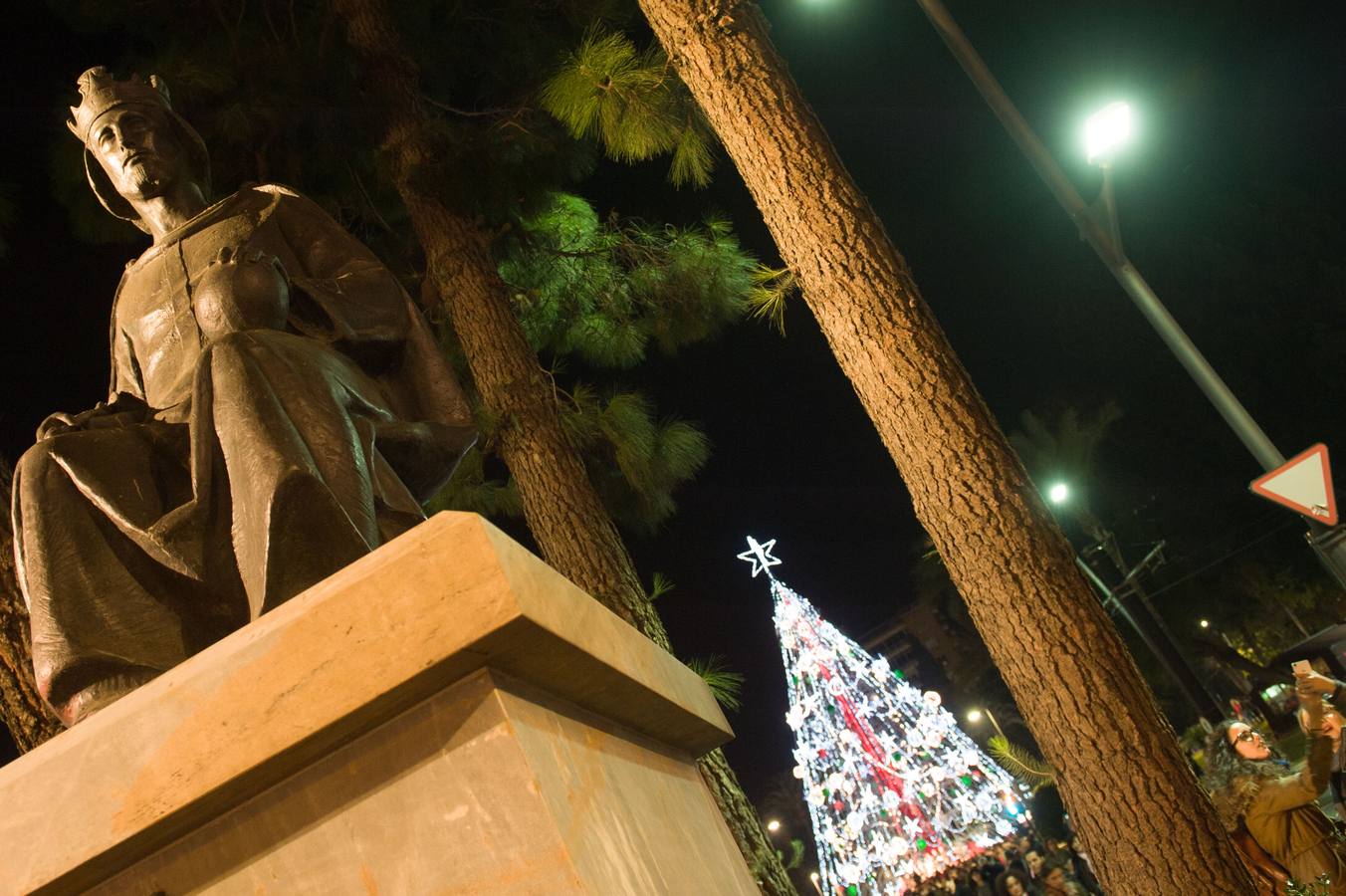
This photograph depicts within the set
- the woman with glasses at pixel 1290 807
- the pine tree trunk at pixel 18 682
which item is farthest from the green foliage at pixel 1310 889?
the pine tree trunk at pixel 18 682

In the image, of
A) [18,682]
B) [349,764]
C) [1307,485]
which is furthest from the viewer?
[1307,485]

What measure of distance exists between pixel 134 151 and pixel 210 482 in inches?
51.9

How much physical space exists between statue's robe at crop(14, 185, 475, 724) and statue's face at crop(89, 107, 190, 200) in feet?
1.24

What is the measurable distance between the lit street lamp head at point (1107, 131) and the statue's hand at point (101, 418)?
19.1ft

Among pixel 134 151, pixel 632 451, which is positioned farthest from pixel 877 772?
pixel 134 151

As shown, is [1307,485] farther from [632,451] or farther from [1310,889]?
[632,451]

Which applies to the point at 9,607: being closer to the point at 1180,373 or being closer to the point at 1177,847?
the point at 1177,847

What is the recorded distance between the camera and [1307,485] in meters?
5.43

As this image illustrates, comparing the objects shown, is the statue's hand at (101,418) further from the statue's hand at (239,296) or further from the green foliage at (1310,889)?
the green foliage at (1310,889)

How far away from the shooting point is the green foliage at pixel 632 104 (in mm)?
6148

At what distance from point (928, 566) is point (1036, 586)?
75.8ft

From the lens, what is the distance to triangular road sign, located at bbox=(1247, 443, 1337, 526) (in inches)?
211

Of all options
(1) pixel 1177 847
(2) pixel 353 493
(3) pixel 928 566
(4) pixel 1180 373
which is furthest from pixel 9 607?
(3) pixel 928 566

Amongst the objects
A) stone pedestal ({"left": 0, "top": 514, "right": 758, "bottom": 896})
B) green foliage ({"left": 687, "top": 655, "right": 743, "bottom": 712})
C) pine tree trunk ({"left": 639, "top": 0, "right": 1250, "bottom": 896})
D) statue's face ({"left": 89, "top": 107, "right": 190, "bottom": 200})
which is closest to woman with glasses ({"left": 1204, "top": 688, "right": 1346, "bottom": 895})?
pine tree trunk ({"left": 639, "top": 0, "right": 1250, "bottom": 896})
